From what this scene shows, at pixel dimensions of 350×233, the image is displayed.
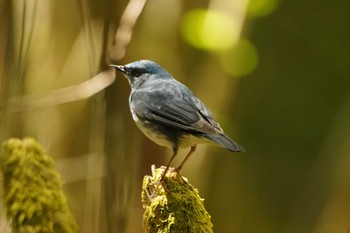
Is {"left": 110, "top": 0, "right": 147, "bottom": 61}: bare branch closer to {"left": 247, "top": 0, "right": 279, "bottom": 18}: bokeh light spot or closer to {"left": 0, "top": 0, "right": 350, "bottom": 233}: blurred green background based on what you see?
{"left": 0, "top": 0, "right": 350, "bottom": 233}: blurred green background

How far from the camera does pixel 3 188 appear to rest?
1.42m

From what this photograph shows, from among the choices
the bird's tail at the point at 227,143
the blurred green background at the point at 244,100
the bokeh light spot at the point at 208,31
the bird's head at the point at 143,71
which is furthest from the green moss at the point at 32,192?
the bokeh light spot at the point at 208,31

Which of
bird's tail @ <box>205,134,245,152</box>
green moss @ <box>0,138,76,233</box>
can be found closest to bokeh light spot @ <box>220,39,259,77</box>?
bird's tail @ <box>205,134,245,152</box>

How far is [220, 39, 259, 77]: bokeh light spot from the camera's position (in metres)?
3.58

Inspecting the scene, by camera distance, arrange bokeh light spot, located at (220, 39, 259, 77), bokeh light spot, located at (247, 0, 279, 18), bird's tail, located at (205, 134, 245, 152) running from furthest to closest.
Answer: bokeh light spot, located at (220, 39, 259, 77), bokeh light spot, located at (247, 0, 279, 18), bird's tail, located at (205, 134, 245, 152)

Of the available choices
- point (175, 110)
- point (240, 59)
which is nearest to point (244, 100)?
point (240, 59)

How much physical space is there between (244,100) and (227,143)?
2655mm

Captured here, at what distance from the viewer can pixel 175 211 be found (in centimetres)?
157

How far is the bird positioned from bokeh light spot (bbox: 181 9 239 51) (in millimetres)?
953

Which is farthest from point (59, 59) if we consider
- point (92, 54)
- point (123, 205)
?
point (123, 205)

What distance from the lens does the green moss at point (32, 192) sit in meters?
1.35

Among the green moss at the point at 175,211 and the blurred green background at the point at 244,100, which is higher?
the green moss at the point at 175,211

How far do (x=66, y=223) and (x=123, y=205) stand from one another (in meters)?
0.26

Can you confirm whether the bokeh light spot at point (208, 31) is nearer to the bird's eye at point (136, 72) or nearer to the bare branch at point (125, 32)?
the bare branch at point (125, 32)
